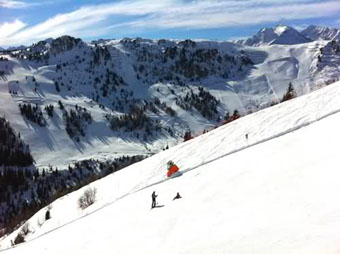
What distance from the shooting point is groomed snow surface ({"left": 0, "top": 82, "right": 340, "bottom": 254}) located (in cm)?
1076

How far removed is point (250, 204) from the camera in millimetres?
14359

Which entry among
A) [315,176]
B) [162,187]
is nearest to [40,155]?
[162,187]

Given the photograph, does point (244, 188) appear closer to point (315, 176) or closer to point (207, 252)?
point (315, 176)

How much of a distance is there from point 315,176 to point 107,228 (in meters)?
10.5

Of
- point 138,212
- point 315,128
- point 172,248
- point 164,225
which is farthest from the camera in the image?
point 315,128

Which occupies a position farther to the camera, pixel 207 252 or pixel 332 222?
pixel 207 252

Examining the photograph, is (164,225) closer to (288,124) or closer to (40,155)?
(288,124)

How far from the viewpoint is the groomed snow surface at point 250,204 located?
1076cm

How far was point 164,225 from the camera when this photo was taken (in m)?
15.9

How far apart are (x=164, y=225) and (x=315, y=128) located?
11901 millimetres

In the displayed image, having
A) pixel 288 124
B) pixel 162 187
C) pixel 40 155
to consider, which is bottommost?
pixel 40 155

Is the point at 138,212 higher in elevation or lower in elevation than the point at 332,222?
lower

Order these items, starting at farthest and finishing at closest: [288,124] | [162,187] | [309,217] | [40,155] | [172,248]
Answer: [40,155] < [288,124] < [162,187] < [172,248] < [309,217]

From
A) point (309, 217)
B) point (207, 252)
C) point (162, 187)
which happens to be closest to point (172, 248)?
point (207, 252)
